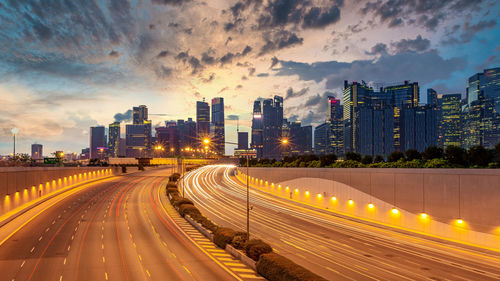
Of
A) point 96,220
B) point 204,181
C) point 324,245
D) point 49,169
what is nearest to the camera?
point 324,245

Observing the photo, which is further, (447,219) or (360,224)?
(360,224)

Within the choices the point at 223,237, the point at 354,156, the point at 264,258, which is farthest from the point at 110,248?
the point at 354,156

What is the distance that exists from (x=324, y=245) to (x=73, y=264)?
25.2 m

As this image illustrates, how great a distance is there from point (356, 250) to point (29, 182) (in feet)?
203

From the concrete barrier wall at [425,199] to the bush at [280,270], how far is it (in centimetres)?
2302

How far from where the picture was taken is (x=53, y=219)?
181 ft

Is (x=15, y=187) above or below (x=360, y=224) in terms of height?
above

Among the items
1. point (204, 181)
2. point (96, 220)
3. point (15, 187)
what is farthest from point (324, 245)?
point (204, 181)

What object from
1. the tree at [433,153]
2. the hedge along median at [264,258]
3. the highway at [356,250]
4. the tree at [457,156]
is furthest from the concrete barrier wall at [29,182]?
the tree at [433,153]

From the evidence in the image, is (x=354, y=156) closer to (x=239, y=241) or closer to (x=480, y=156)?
(x=480, y=156)

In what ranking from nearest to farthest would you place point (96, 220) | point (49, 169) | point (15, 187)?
point (96, 220), point (15, 187), point (49, 169)

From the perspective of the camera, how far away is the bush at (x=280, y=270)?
2311 centimetres

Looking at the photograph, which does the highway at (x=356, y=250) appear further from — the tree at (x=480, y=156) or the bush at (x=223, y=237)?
the tree at (x=480, y=156)

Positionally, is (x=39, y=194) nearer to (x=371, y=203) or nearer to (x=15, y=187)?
(x=15, y=187)
